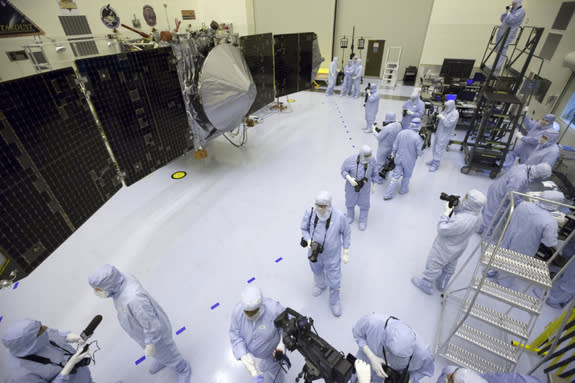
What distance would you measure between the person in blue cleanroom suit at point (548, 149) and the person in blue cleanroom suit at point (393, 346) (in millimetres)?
4396

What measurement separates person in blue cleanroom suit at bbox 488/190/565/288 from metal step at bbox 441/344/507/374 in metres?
0.83

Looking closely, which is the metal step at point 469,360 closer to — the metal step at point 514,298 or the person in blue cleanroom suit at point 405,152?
the metal step at point 514,298

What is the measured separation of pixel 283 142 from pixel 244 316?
18.2ft

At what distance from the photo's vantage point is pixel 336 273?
2820mm

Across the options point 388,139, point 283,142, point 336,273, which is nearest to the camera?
point 336,273

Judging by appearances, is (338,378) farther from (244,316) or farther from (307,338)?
(244,316)

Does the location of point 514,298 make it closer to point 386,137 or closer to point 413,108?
point 386,137

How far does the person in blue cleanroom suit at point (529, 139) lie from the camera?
4.67 meters

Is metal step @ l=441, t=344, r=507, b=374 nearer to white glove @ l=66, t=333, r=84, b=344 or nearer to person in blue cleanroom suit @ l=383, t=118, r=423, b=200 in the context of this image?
person in blue cleanroom suit @ l=383, t=118, r=423, b=200

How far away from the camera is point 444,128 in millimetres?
5445

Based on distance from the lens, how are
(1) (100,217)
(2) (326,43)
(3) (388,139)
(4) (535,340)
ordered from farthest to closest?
1. (2) (326,43)
2. (3) (388,139)
3. (1) (100,217)
4. (4) (535,340)

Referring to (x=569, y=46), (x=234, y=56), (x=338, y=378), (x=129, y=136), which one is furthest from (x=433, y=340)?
(x=569, y=46)

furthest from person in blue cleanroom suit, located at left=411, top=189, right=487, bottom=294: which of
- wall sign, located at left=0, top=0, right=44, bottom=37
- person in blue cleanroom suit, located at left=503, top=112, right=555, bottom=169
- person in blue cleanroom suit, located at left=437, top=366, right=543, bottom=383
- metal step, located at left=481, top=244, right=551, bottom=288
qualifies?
wall sign, located at left=0, top=0, right=44, bottom=37

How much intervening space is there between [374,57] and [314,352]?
13746 millimetres
